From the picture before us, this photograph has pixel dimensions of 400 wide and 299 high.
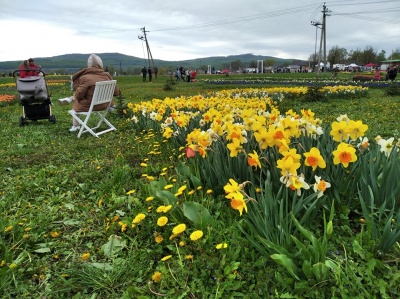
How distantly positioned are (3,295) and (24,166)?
2524 mm

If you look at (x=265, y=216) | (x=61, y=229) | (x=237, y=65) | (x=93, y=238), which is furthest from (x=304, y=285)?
(x=237, y=65)

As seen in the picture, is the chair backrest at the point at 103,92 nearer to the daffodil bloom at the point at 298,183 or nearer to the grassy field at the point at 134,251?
the grassy field at the point at 134,251

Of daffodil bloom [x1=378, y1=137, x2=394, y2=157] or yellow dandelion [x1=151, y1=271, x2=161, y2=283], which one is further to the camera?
daffodil bloom [x1=378, y1=137, x2=394, y2=157]

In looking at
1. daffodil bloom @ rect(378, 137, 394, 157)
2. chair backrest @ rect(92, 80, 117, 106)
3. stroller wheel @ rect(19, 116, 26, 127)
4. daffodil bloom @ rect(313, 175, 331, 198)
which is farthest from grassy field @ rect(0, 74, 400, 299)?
stroller wheel @ rect(19, 116, 26, 127)

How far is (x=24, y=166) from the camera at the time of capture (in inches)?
150

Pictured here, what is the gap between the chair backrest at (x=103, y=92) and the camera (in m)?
5.22

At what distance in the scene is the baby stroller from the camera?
245 inches

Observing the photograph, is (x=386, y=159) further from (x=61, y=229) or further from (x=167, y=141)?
(x=167, y=141)

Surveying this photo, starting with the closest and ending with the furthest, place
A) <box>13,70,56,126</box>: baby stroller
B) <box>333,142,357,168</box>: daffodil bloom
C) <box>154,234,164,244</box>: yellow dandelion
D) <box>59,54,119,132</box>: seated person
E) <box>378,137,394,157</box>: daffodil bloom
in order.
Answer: <box>333,142,357,168</box>: daffodil bloom → <box>154,234,164,244</box>: yellow dandelion → <box>378,137,394,157</box>: daffodil bloom → <box>59,54,119,132</box>: seated person → <box>13,70,56,126</box>: baby stroller

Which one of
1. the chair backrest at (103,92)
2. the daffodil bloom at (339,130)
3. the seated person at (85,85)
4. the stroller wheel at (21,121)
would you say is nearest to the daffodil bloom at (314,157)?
the daffodil bloom at (339,130)

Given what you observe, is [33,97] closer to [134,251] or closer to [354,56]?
[134,251]

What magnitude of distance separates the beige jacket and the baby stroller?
3.85 feet

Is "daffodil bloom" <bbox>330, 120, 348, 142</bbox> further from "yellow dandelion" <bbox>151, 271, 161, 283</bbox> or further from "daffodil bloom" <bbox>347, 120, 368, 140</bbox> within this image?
"yellow dandelion" <bbox>151, 271, 161, 283</bbox>

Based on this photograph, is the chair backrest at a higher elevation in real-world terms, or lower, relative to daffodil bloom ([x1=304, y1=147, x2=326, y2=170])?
higher
